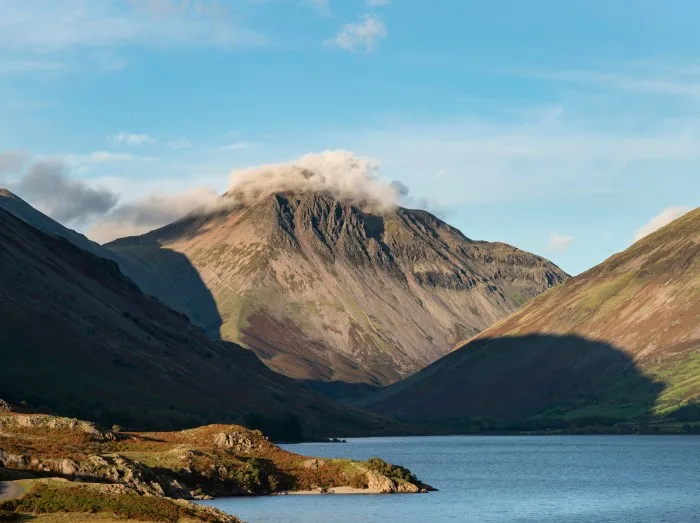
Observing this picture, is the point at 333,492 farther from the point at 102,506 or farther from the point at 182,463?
the point at 102,506

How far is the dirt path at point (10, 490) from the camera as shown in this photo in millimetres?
82600

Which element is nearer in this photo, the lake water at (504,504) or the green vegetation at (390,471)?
the lake water at (504,504)

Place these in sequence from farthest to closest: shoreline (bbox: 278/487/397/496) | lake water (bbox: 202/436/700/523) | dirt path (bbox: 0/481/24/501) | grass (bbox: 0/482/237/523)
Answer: shoreline (bbox: 278/487/397/496) < lake water (bbox: 202/436/700/523) < dirt path (bbox: 0/481/24/501) < grass (bbox: 0/482/237/523)

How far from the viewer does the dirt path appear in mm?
82600

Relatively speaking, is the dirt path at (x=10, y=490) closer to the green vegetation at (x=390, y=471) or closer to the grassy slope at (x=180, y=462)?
the grassy slope at (x=180, y=462)

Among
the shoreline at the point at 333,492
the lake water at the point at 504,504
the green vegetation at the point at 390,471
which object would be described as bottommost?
the lake water at the point at 504,504

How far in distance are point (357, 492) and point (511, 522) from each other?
2369 centimetres

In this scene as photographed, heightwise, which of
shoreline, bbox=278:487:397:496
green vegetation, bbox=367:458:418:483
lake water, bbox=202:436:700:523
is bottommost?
lake water, bbox=202:436:700:523

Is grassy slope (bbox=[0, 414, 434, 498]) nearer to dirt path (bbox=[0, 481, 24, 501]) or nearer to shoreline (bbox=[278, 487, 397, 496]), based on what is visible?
shoreline (bbox=[278, 487, 397, 496])

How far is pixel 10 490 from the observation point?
283ft

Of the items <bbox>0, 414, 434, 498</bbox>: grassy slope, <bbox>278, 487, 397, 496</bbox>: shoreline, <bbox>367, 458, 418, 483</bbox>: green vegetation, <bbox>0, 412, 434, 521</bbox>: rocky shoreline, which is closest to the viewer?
<bbox>0, 412, 434, 521</bbox>: rocky shoreline

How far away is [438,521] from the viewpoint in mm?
106750

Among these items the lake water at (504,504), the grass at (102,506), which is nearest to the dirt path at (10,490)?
the grass at (102,506)

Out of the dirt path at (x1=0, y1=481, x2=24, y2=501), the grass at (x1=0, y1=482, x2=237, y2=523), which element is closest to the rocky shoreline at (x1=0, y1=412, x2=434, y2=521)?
the dirt path at (x1=0, y1=481, x2=24, y2=501)
